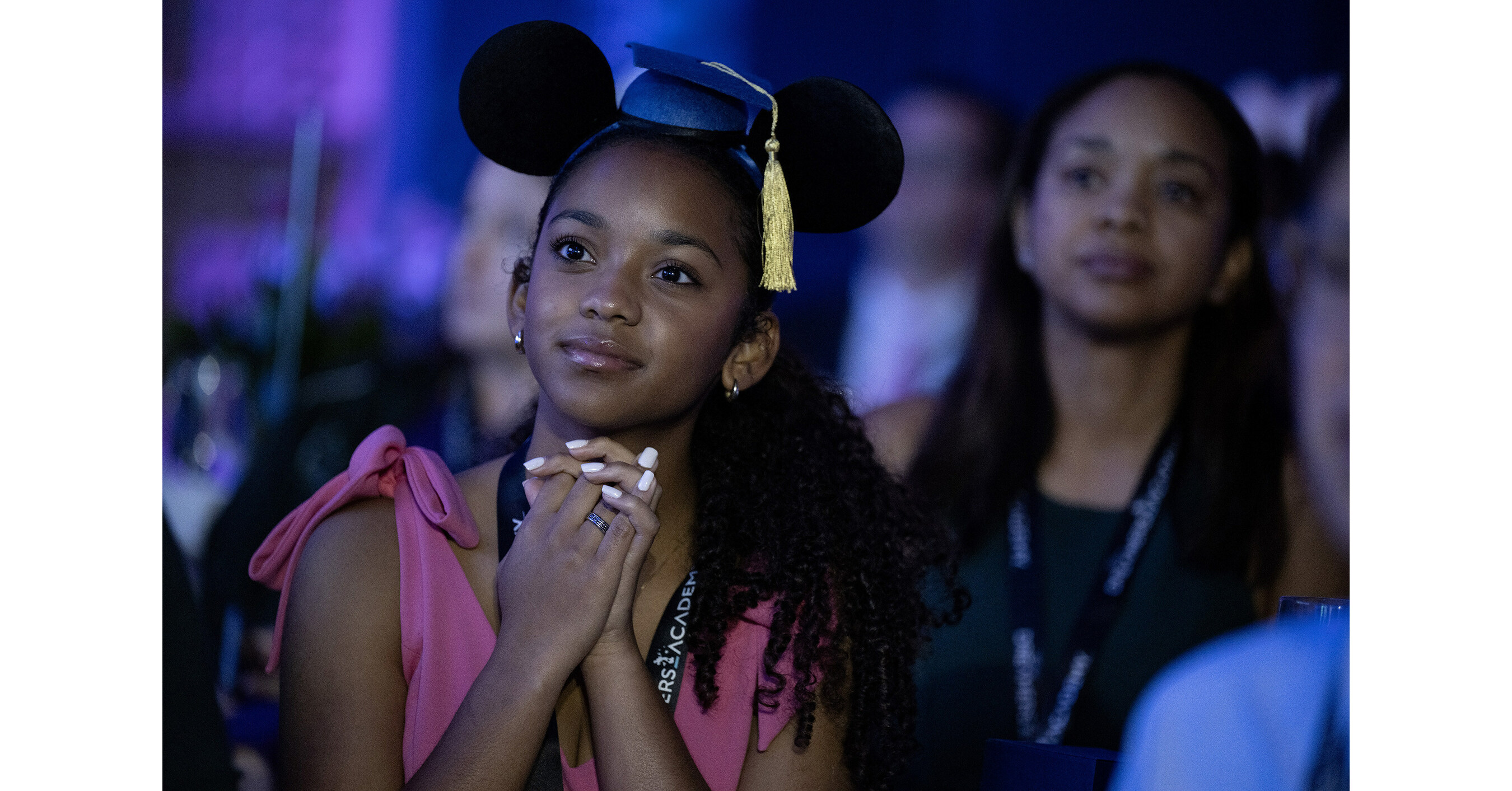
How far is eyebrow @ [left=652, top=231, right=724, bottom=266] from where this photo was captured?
1.75 meters

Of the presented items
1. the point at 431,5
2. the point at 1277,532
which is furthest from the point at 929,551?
the point at 431,5

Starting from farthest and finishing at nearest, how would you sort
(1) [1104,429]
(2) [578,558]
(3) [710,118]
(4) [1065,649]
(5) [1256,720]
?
(1) [1104,429] → (4) [1065,649] → (3) [710,118] → (2) [578,558] → (5) [1256,720]

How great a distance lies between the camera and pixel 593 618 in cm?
162

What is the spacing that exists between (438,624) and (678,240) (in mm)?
655

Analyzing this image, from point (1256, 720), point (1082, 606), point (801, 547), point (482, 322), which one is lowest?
point (1082, 606)

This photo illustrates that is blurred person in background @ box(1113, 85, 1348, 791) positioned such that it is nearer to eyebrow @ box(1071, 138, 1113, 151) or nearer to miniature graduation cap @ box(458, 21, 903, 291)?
miniature graduation cap @ box(458, 21, 903, 291)

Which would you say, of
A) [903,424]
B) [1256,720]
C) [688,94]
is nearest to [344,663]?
[688,94]

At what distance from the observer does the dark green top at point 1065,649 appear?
305 cm

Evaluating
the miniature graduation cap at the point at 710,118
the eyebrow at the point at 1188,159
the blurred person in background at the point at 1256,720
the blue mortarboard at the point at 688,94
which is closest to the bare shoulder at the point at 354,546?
the miniature graduation cap at the point at 710,118

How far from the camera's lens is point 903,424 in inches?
130

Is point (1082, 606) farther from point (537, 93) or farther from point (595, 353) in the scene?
point (537, 93)

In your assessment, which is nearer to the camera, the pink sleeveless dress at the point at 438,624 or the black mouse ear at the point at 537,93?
the pink sleeveless dress at the point at 438,624

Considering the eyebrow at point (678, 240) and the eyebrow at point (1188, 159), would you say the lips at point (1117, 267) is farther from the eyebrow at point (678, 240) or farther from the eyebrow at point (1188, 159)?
the eyebrow at point (678, 240)

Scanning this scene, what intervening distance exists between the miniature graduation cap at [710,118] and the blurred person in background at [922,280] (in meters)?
1.39
